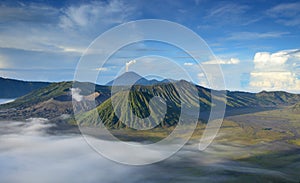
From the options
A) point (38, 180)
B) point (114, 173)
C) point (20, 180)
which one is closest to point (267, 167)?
point (114, 173)

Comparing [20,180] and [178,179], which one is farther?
[20,180]

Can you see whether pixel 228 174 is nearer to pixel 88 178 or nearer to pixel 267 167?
pixel 267 167

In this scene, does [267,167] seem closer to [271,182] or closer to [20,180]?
[271,182]

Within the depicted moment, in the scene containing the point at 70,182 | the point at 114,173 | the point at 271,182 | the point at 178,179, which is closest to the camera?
the point at 271,182

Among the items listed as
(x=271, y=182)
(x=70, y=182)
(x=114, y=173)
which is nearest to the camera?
(x=271, y=182)

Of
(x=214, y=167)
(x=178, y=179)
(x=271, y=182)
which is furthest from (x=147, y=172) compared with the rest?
(x=271, y=182)

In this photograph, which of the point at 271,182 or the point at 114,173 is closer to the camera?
the point at 271,182

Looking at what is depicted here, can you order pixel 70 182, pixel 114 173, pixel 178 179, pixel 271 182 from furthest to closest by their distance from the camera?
pixel 114 173 → pixel 70 182 → pixel 178 179 → pixel 271 182

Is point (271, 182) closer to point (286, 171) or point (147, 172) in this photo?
point (286, 171)
